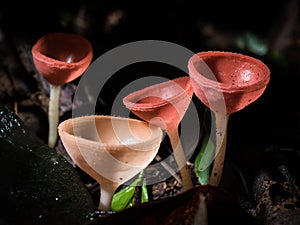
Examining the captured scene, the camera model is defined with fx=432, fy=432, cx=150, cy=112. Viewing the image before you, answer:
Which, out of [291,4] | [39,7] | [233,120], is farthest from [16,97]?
[291,4]

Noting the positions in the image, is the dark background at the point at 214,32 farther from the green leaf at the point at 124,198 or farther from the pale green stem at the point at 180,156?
the green leaf at the point at 124,198

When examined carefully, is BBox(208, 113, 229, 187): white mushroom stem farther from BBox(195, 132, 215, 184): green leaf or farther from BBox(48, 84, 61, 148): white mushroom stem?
BBox(48, 84, 61, 148): white mushroom stem

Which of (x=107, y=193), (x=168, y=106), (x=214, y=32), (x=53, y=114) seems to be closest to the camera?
(x=168, y=106)

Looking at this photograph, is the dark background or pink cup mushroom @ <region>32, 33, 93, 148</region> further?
the dark background

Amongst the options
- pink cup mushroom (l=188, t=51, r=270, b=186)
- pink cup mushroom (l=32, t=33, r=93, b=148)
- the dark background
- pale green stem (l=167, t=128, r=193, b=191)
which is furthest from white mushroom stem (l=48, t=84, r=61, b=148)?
pink cup mushroom (l=188, t=51, r=270, b=186)

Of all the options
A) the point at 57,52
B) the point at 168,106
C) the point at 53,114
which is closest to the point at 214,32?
the point at 57,52

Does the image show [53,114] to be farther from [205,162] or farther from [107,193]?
[205,162]
